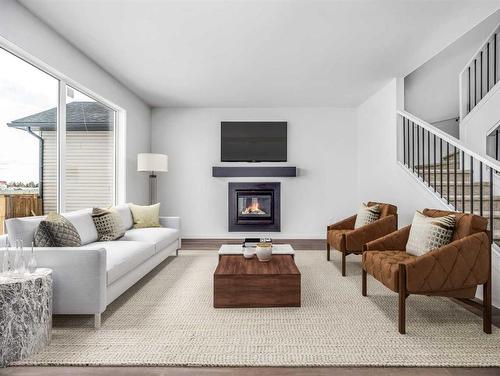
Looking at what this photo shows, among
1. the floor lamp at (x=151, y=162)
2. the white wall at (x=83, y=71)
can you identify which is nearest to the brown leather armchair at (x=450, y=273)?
the white wall at (x=83, y=71)

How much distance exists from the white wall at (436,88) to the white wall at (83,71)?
467 centimetres

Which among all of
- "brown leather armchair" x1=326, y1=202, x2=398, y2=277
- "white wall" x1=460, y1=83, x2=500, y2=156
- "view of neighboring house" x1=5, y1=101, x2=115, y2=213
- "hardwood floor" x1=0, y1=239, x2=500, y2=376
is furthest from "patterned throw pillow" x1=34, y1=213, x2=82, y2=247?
"white wall" x1=460, y1=83, x2=500, y2=156

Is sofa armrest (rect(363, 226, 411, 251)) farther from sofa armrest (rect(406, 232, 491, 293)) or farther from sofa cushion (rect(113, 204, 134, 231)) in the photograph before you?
sofa cushion (rect(113, 204, 134, 231))

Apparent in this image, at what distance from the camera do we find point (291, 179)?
648 cm

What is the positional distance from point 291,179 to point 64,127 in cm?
403

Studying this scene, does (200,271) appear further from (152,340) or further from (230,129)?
(230,129)

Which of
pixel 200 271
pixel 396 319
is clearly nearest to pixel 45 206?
pixel 200 271

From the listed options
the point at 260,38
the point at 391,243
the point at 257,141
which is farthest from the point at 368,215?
the point at 257,141

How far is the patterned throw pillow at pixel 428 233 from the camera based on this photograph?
2.64 metres

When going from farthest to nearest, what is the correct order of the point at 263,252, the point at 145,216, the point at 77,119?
the point at 145,216
the point at 77,119
the point at 263,252

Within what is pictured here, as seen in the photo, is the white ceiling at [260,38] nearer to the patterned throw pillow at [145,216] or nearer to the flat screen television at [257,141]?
the flat screen television at [257,141]

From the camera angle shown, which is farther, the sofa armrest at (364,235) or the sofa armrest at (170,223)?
the sofa armrest at (170,223)

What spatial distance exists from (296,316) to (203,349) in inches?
33.9

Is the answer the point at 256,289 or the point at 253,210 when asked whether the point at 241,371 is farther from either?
the point at 253,210
